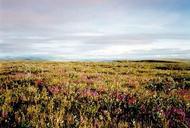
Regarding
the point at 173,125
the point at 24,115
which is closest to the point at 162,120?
the point at 173,125

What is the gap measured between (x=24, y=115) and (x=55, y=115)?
0.85 m

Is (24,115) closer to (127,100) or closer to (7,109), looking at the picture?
(7,109)

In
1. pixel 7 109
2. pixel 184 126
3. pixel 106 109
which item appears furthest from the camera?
pixel 106 109

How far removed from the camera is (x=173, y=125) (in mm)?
7793

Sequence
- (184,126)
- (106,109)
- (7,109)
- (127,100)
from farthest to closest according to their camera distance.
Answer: (127,100), (106,109), (7,109), (184,126)

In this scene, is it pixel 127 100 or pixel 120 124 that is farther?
pixel 127 100

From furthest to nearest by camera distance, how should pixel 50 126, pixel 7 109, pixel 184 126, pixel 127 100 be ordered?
pixel 127 100
pixel 7 109
pixel 184 126
pixel 50 126

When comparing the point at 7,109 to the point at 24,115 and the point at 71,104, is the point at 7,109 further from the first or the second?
the point at 71,104

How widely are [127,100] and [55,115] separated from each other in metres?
3.41

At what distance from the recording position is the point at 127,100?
34.2ft

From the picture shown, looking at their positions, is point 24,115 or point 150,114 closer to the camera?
point 24,115

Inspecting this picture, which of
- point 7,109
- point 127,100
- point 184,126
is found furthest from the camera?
point 127,100

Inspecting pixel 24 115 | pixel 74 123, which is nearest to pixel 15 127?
pixel 24 115

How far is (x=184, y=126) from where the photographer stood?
763cm
